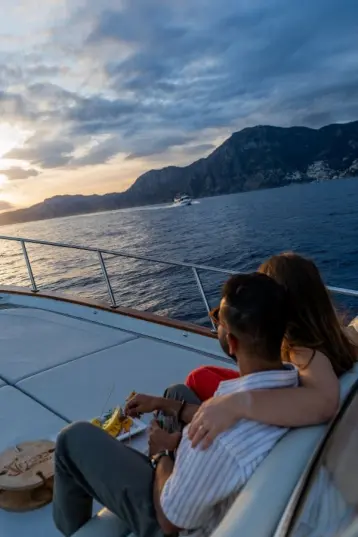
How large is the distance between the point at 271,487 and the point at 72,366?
2.46 m

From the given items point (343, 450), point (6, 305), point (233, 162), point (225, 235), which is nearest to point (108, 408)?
point (343, 450)

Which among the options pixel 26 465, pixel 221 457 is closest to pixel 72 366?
pixel 26 465

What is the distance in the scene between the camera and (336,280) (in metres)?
13.6

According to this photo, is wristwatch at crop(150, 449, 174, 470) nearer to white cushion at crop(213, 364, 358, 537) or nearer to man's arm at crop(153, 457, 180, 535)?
man's arm at crop(153, 457, 180, 535)

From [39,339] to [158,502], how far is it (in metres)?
2.73

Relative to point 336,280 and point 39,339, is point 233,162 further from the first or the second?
point 39,339

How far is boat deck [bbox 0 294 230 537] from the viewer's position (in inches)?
102

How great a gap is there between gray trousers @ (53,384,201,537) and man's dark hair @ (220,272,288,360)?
59 centimetres

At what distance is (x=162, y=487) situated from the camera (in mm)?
1425

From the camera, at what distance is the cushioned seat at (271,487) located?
99cm

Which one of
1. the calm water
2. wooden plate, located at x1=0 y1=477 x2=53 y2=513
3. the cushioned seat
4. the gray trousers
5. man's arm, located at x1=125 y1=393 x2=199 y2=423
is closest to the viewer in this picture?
the cushioned seat

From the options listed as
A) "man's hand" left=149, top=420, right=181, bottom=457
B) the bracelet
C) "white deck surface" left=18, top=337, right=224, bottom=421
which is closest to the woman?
"man's hand" left=149, top=420, right=181, bottom=457

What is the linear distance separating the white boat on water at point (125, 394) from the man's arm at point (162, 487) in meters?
0.25

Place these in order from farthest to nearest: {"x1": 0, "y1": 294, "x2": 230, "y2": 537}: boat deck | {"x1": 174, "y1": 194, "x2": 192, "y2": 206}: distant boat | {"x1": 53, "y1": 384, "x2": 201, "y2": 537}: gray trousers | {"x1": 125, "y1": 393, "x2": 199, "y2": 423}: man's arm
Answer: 1. {"x1": 174, "y1": 194, "x2": 192, "y2": 206}: distant boat
2. {"x1": 0, "y1": 294, "x2": 230, "y2": 537}: boat deck
3. {"x1": 125, "y1": 393, "x2": 199, "y2": 423}: man's arm
4. {"x1": 53, "y1": 384, "x2": 201, "y2": 537}: gray trousers
